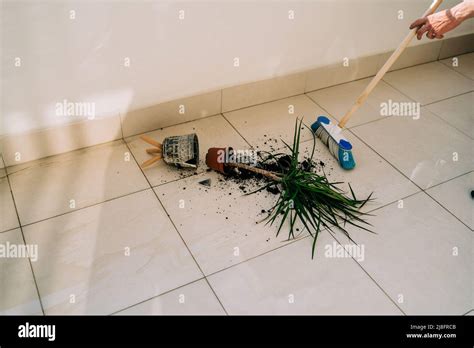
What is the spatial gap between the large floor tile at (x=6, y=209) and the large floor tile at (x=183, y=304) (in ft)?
2.18

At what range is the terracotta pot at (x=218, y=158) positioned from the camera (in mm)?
2148

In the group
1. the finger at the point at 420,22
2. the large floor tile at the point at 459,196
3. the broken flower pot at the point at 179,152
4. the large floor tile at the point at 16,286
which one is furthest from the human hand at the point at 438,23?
the large floor tile at the point at 16,286

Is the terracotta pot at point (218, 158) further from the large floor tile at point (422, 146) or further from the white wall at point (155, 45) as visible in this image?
the large floor tile at point (422, 146)

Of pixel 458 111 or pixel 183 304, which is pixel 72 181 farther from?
pixel 458 111

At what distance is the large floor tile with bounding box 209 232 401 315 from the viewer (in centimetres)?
170

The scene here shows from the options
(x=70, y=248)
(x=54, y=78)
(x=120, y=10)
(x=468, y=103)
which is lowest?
(x=70, y=248)

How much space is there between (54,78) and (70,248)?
767mm

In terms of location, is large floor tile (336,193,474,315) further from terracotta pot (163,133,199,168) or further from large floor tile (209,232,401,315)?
terracotta pot (163,133,199,168)

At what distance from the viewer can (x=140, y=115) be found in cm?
235

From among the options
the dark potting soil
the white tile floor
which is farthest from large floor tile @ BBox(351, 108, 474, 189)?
the dark potting soil
